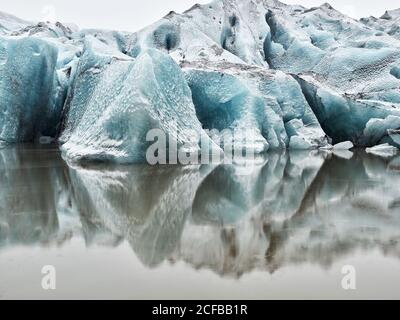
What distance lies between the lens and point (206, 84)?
1242 cm

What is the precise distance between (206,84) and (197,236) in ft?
30.4

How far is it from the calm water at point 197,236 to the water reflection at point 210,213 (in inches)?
0.5

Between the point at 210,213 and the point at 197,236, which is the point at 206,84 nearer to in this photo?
the point at 210,213

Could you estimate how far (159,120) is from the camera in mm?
8344

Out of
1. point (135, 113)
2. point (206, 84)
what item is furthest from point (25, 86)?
point (135, 113)

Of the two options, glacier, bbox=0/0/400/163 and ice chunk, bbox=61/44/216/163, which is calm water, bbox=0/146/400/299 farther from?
glacier, bbox=0/0/400/163

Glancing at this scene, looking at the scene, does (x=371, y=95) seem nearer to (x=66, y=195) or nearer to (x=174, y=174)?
(x=174, y=174)

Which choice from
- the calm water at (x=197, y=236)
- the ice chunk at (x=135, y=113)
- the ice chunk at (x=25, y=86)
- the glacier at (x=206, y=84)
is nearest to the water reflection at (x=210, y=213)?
the calm water at (x=197, y=236)

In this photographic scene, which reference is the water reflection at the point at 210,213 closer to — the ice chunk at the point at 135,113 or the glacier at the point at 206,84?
the ice chunk at the point at 135,113

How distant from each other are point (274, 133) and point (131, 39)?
504 inches

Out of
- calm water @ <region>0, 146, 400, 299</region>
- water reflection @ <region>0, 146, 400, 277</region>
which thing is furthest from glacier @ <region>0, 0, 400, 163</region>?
calm water @ <region>0, 146, 400, 299</region>

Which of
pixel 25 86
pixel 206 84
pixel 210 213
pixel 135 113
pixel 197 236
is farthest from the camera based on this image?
pixel 25 86

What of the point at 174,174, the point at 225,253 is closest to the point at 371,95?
the point at 174,174

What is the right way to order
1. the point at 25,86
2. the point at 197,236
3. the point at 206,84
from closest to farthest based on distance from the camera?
the point at 197,236, the point at 206,84, the point at 25,86
